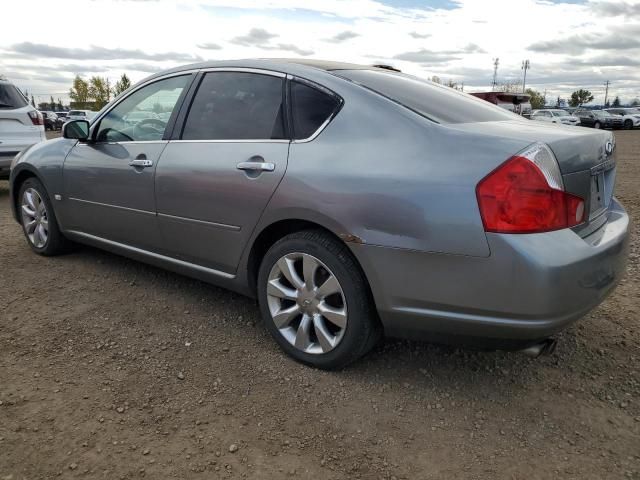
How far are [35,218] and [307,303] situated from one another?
3197 mm

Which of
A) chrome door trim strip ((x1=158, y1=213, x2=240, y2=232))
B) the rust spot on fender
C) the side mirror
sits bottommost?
chrome door trim strip ((x1=158, y1=213, x2=240, y2=232))

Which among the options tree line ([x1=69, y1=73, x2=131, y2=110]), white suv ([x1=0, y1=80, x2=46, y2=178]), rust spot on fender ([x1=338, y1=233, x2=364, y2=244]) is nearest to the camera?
rust spot on fender ([x1=338, y1=233, x2=364, y2=244])

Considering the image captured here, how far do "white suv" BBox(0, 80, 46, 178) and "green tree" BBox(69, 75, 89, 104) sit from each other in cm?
7651

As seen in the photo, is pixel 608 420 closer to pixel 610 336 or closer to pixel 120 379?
pixel 610 336

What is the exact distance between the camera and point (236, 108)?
126 inches

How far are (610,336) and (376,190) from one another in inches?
73.4

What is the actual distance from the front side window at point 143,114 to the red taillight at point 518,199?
2233mm

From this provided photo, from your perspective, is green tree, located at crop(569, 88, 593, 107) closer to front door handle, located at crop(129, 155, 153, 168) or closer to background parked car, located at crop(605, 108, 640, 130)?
background parked car, located at crop(605, 108, 640, 130)

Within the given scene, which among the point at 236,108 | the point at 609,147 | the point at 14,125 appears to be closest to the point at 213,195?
the point at 236,108

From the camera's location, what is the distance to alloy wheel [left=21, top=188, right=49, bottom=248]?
4.68m

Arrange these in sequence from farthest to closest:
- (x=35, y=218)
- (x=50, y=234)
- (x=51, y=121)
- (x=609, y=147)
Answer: (x=51, y=121)
(x=35, y=218)
(x=50, y=234)
(x=609, y=147)

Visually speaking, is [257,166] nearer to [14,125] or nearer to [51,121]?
[14,125]

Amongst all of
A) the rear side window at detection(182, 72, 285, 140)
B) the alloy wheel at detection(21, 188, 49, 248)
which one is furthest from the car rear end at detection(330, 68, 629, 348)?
the alloy wheel at detection(21, 188, 49, 248)

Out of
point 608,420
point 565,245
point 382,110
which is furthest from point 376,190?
point 608,420
